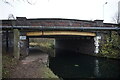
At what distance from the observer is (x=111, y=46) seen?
19.5 metres

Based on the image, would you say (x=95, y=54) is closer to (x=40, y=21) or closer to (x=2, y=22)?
(x=40, y=21)

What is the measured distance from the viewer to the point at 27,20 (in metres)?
17.7

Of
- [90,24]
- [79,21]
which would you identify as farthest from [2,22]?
[90,24]

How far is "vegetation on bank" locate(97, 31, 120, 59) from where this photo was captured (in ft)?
60.3

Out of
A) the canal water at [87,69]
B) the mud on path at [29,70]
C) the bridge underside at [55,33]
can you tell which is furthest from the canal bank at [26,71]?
the bridge underside at [55,33]

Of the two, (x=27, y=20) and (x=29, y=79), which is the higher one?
(x=27, y=20)

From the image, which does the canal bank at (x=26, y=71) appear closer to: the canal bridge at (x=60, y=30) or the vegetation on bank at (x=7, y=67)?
the vegetation on bank at (x=7, y=67)

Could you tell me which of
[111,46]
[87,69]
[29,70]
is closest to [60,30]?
[87,69]

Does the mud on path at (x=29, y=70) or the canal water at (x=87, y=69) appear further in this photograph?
the canal water at (x=87, y=69)

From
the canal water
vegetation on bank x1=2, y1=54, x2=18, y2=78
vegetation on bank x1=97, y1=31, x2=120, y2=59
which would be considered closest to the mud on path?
vegetation on bank x1=2, y1=54, x2=18, y2=78

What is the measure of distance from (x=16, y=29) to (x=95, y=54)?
11577 millimetres

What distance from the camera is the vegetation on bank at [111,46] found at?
60.3ft

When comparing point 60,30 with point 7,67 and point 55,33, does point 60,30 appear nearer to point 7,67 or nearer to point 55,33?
point 55,33

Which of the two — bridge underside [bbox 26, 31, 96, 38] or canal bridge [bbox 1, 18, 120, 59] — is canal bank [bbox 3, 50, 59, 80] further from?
bridge underside [bbox 26, 31, 96, 38]
